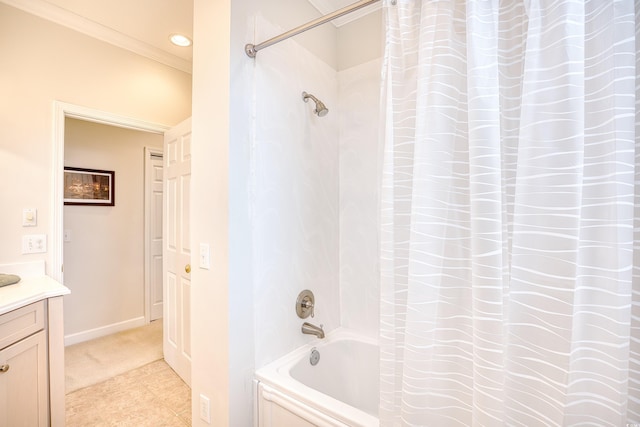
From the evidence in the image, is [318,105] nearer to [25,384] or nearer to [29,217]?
→ [29,217]

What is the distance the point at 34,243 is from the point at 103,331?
1.65 metres

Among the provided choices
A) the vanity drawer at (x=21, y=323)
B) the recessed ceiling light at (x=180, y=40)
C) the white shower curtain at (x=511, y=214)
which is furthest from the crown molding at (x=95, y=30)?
the white shower curtain at (x=511, y=214)

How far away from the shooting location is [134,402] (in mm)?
2047

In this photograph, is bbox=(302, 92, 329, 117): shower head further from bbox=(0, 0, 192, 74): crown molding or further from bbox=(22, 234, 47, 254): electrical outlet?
bbox=(22, 234, 47, 254): electrical outlet

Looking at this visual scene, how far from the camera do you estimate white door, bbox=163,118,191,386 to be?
222 centimetres

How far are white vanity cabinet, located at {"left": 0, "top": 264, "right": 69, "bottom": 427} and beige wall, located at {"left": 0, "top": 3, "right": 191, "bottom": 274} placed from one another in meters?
0.51

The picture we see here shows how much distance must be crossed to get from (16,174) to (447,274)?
8.23ft

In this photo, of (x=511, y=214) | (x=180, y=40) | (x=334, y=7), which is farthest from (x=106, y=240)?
(x=511, y=214)

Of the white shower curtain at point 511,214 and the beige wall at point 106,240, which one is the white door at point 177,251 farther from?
the white shower curtain at point 511,214

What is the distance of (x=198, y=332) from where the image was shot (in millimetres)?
1499

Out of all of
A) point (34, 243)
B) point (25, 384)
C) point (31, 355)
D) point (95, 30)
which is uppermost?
point (95, 30)

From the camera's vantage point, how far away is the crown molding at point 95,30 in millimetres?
1938

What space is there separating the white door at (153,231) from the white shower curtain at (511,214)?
3.28 meters

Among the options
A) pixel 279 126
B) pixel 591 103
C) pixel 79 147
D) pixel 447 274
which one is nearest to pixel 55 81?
pixel 79 147
